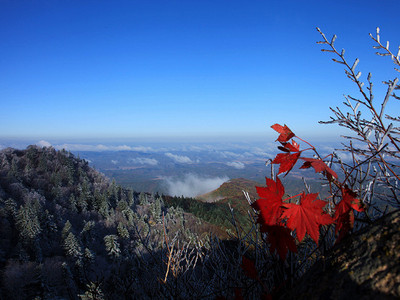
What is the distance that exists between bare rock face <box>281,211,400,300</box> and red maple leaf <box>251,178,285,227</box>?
32 centimetres

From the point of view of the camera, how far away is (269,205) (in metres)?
1.15

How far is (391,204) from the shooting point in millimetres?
1313

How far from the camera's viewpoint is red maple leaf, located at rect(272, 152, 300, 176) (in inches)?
50.4

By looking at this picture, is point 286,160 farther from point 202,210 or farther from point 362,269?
point 202,210

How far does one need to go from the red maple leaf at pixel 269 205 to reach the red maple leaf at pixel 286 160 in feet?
0.56

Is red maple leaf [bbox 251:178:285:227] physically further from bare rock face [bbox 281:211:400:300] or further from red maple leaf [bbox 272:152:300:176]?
bare rock face [bbox 281:211:400:300]

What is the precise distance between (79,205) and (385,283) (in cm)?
5287

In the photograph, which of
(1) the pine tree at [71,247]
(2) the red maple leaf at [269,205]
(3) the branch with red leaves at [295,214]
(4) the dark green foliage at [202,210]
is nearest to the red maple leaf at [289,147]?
(3) the branch with red leaves at [295,214]

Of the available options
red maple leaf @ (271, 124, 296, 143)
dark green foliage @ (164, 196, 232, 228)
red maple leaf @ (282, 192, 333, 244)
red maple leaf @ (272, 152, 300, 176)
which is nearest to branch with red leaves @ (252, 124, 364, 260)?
red maple leaf @ (282, 192, 333, 244)

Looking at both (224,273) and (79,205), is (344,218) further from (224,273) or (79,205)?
(79,205)

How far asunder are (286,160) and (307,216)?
34cm

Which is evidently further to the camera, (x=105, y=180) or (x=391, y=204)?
(x=105, y=180)

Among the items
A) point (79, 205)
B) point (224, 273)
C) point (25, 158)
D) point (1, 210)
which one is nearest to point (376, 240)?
point (224, 273)

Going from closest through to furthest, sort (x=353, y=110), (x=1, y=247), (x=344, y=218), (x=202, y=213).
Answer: (x=344, y=218) < (x=353, y=110) < (x=1, y=247) < (x=202, y=213)
